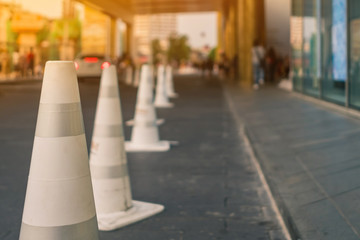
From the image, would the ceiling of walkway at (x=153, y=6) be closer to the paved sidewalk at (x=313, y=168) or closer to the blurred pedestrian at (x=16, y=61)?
the blurred pedestrian at (x=16, y=61)

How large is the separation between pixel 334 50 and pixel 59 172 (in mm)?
8970

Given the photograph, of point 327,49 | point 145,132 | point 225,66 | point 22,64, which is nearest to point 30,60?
point 22,64

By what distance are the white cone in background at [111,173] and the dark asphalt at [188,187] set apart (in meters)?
0.12

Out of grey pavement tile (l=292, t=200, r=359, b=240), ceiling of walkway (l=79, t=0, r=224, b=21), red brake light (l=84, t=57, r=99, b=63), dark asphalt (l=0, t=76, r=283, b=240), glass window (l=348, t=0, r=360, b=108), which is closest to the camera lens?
grey pavement tile (l=292, t=200, r=359, b=240)

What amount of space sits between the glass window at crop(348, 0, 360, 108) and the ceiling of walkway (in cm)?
3945

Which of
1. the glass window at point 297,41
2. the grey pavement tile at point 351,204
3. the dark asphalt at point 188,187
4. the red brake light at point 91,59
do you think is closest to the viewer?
the grey pavement tile at point 351,204

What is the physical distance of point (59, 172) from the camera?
246 cm

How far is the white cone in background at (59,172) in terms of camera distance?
7.91 ft

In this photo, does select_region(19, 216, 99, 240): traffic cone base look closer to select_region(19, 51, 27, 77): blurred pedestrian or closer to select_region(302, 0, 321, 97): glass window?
select_region(302, 0, 321, 97): glass window

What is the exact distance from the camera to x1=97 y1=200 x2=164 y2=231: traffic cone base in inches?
140

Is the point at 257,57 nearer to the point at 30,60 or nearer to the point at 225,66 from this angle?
the point at 225,66

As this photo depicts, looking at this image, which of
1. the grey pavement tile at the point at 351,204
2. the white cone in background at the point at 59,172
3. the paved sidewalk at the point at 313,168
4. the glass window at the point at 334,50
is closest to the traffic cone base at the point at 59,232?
the white cone in background at the point at 59,172

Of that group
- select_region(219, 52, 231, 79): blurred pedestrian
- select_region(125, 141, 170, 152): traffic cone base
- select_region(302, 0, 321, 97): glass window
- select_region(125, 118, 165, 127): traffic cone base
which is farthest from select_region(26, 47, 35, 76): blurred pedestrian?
select_region(125, 141, 170, 152): traffic cone base

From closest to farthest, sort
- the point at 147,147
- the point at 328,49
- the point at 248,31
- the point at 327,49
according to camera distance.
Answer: the point at 147,147 < the point at 328,49 < the point at 327,49 < the point at 248,31
